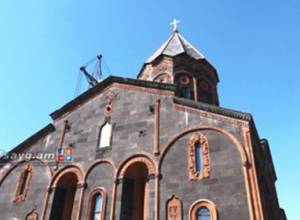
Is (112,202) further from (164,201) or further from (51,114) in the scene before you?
(51,114)

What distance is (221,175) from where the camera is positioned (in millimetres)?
12523

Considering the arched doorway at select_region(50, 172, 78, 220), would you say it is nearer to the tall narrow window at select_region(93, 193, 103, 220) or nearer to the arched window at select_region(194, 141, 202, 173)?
the tall narrow window at select_region(93, 193, 103, 220)

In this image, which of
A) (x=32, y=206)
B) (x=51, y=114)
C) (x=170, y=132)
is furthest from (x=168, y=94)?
(x=32, y=206)

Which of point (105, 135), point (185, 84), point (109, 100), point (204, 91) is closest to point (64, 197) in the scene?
point (105, 135)

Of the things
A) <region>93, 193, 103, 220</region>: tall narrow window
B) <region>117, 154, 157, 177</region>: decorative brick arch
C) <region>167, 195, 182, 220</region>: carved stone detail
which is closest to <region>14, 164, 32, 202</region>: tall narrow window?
<region>93, 193, 103, 220</region>: tall narrow window

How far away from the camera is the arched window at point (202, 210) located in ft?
39.1

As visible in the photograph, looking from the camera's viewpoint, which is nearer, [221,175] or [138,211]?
[221,175]

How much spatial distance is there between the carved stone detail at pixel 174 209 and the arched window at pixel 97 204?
122 inches

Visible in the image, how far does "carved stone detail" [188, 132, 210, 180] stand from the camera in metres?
12.9

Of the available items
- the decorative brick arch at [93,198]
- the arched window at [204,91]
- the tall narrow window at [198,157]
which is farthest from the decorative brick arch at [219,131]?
the arched window at [204,91]

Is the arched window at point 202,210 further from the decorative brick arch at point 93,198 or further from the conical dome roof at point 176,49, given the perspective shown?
the conical dome roof at point 176,49

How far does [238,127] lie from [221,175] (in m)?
2.24

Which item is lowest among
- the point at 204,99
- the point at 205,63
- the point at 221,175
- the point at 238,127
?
the point at 221,175

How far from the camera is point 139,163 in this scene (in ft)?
48.2
